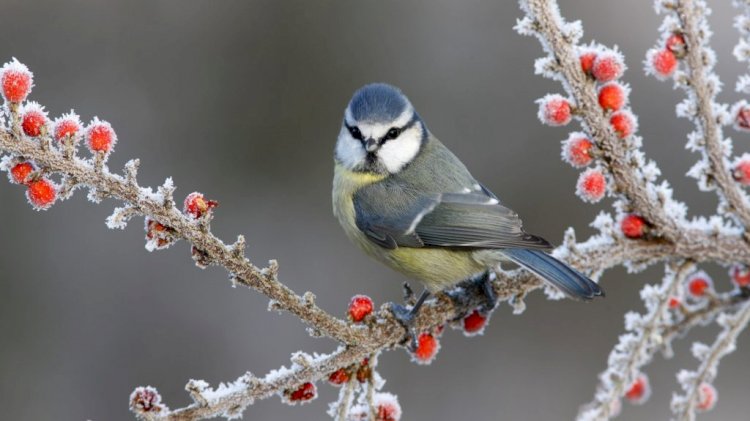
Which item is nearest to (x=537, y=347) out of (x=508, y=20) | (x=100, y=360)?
(x=508, y=20)

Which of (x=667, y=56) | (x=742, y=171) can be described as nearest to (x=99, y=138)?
(x=667, y=56)

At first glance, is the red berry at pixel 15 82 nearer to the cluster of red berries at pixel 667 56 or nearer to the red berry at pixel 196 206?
the red berry at pixel 196 206

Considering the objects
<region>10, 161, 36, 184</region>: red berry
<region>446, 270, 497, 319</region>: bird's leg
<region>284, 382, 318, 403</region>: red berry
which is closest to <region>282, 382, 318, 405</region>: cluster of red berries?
<region>284, 382, 318, 403</region>: red berry

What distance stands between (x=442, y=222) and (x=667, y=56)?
135cm

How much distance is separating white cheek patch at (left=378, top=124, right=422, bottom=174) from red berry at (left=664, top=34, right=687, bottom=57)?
4.78ft

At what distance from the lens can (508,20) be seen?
525 centimetres

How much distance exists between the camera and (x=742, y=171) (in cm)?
195

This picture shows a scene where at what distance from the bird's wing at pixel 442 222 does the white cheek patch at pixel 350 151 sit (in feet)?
0.62

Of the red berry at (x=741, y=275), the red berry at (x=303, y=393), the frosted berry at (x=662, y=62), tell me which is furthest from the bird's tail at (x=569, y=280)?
the red berry at (x=303, y=393)

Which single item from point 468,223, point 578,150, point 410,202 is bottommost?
point 578,150

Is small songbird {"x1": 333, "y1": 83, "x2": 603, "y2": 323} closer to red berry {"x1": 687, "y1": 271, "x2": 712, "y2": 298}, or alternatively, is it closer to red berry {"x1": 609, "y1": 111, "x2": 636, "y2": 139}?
red berry {"x1": 687, "y1": 271, "x2": 712, "y2": 298}

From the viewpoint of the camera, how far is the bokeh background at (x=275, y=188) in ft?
15.1

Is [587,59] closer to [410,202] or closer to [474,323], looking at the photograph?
[474,323]

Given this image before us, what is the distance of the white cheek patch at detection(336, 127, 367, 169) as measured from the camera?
3092mm
